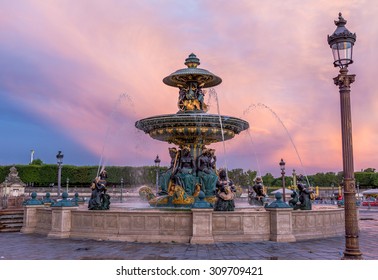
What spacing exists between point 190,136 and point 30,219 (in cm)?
823

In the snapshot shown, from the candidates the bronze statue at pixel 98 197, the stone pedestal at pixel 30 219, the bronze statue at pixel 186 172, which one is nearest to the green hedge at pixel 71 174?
the bronze statue at pixel 186 172

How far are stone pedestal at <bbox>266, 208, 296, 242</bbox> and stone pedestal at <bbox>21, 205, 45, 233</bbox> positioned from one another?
9.31 meters

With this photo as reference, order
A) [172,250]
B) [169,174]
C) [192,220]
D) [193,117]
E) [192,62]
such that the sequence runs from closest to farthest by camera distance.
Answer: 1. [172,250]
2. [192,220]
3. [193,117]
4. [169,174]
5. [192,62]

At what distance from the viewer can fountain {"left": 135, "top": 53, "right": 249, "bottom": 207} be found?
1794 centimetres

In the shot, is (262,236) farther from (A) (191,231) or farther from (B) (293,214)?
(A) (191,231)

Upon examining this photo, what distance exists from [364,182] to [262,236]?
3252 inches

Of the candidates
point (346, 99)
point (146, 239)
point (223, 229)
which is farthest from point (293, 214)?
point (346, 99)

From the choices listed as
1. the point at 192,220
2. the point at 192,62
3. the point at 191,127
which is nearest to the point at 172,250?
the point at 192,220

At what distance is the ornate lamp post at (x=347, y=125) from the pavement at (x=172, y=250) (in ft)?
7.73

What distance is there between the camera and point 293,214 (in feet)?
41.7

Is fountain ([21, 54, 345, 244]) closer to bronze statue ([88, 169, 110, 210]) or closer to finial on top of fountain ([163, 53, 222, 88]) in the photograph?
Result: bronze statue ([88, 169, 110, 210])

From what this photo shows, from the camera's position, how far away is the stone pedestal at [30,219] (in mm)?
15094

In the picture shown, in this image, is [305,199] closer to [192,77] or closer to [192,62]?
[192,77]

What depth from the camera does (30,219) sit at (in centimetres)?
1519
